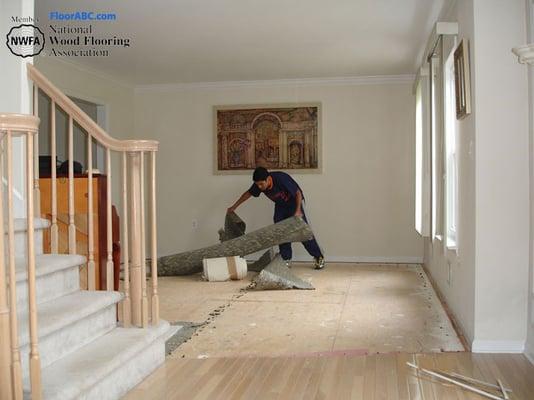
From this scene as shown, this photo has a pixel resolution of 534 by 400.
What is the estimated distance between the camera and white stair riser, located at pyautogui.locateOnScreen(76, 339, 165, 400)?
2445 millimetres

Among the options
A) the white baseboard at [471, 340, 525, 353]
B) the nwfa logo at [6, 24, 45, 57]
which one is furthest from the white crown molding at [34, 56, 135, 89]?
the white baseboard at [471, 340, 525, 353]

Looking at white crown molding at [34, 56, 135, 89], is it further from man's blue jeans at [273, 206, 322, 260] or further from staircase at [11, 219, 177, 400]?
staircase at [11, 219, 177, 400]

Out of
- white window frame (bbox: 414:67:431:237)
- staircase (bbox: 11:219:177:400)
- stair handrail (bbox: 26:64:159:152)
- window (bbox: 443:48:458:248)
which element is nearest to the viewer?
staircase (bbox: 11:219:177:400)

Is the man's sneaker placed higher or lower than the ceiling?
lower

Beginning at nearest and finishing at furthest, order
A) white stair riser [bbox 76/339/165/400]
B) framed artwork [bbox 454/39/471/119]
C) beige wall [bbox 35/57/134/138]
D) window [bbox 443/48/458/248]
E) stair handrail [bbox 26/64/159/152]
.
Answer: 1. white stair riser [bbox 76/339/165/400]
2. stair handrail [bbox 26/64/159/152]
3. framed artwork [bbox 454/39/471/119]
4. window [bbox 443/48/458/248]
5. beige wall [bbox 35/57/134/138]

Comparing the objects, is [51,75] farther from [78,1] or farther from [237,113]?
[237,113]

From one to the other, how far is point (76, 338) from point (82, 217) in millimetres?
1476

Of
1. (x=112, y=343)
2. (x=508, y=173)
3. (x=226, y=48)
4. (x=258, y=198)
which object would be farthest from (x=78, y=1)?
(x=258, y=198)

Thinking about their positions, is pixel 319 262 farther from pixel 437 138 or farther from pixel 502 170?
pixel 502 170

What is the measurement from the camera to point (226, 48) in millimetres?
5883

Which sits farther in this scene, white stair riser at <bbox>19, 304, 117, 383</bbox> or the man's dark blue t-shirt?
the man's dark blue t-shirt

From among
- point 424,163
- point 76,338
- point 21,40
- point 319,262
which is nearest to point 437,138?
point 424,163

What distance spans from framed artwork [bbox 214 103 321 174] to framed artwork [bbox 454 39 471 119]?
3864mm

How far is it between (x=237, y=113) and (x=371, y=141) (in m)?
1.73
